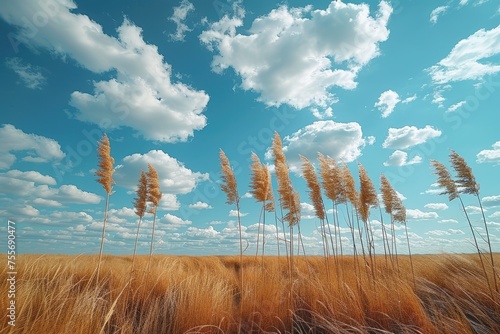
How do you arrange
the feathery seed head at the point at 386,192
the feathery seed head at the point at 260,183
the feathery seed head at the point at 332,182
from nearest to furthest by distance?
Answer: the feathery seed head at the point at 260,183 → the feathery seed head at the point at 332,182 → the feathery seed head at the point at 386,192

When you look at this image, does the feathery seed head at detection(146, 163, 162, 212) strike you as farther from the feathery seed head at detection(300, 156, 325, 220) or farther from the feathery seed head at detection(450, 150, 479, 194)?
the feathery seed head at detection(450, 150, 479, 194)

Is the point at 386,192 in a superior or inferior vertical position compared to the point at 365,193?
superior

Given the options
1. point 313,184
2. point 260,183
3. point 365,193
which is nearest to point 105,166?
point 260,183

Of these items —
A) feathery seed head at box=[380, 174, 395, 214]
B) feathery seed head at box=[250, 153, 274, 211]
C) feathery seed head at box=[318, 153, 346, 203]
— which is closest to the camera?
feathery seed head at box=[250, 153, 274, 211]

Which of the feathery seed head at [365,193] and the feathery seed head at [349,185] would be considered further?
the feathery seed head at [365,193]

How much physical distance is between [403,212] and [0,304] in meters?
8.20

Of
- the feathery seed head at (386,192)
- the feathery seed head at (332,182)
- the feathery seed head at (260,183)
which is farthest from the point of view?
the feathery seed head at (386,192)

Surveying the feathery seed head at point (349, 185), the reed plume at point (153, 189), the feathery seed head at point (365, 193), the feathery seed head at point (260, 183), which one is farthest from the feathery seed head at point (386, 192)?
the reed plume at point (153, 189)

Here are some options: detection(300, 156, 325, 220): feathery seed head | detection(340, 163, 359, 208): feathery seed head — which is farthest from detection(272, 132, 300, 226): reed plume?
detection(340, 163, 359, 208): feathery seed head

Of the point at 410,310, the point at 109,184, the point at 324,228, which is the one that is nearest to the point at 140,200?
the point at 109,184

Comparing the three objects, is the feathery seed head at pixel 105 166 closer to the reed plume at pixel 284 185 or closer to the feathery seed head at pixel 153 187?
the feathery seed head at pixel 153 187

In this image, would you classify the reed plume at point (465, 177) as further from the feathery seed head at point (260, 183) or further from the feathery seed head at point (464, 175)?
the feathery seed head at point (260, 183)

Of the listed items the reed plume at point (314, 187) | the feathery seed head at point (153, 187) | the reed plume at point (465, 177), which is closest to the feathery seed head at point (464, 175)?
the reed plume at point (465, 177)

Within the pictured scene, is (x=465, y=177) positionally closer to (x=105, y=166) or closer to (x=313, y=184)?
(x=313, y=184)
